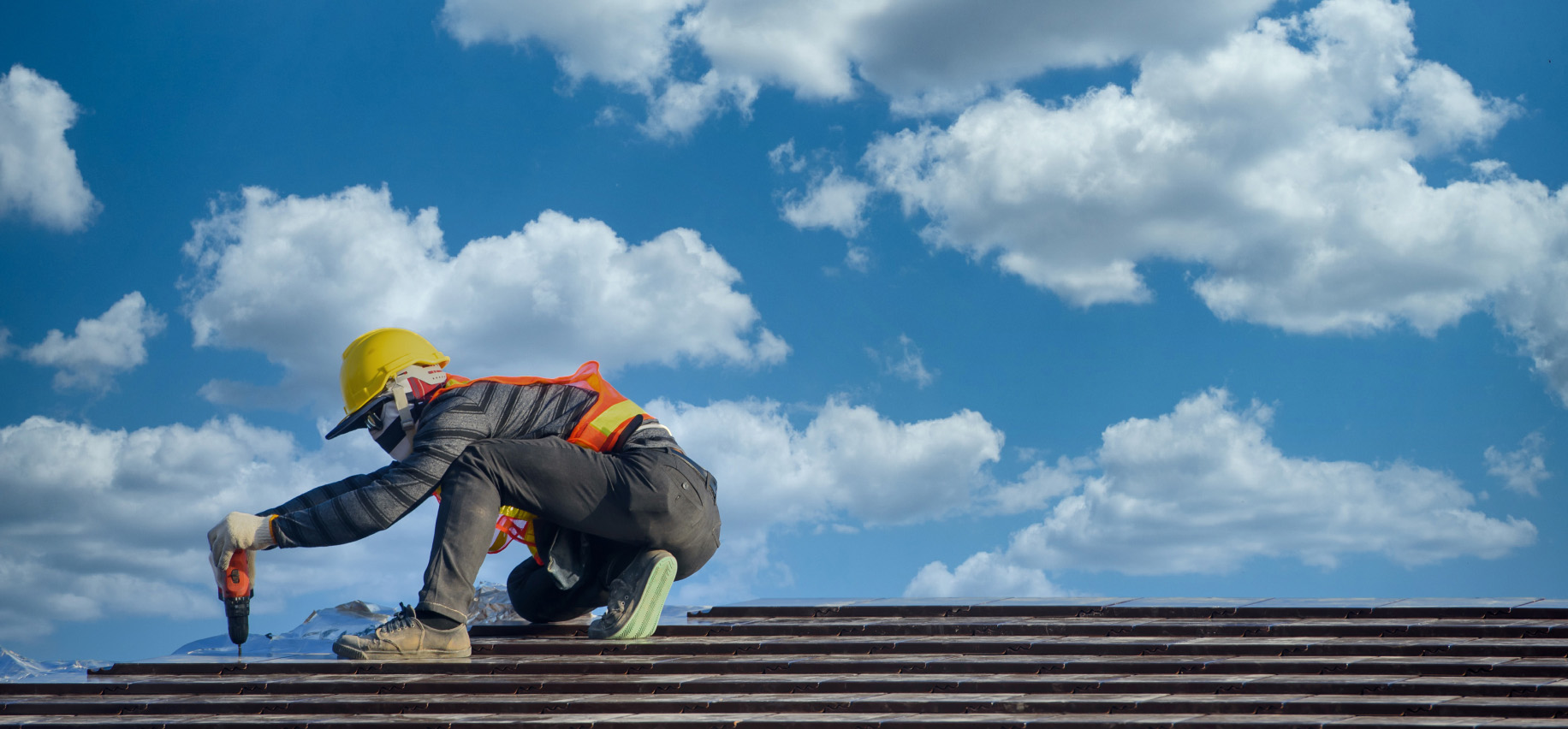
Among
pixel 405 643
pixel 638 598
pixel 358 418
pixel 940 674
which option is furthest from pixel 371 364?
pixel 940 674

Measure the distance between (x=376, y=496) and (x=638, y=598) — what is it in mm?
1251

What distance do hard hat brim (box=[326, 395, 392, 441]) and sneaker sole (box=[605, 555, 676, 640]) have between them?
4.94 feet

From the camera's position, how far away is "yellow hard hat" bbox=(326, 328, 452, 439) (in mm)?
5320

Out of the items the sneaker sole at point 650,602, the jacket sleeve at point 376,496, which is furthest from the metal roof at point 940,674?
the jacket sleeve at point 376,496

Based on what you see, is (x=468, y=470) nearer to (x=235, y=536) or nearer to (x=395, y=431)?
(x=395, y=431)

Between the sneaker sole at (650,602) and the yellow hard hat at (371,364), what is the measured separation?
58.3 inches

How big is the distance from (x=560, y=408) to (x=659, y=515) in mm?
746

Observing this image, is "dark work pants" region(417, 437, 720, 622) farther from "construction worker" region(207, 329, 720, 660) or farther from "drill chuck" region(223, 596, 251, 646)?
"drill chuck" region(223, 596, 251, 646)

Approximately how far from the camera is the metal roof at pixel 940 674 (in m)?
4.00

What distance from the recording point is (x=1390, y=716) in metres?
3.92

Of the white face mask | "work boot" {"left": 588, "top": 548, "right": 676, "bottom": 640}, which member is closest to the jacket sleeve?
the white face mask

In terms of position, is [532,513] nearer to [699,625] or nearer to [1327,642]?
[699,625]

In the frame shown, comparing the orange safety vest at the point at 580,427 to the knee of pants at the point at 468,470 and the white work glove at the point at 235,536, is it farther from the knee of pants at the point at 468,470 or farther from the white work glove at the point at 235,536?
the white work glove at the point at 235,536

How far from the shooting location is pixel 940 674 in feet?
15.1
